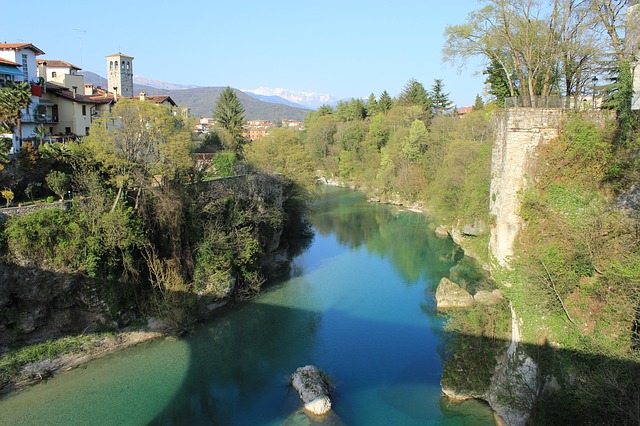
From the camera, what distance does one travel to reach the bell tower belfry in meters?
46.8

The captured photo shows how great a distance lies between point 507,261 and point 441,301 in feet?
30.0

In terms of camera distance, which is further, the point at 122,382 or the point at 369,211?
the point at 369,211

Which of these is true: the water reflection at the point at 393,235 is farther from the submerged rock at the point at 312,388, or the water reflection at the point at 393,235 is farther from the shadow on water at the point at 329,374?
the submerged rock at the point at 312,388

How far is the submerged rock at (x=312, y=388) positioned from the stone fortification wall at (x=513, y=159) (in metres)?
5.87

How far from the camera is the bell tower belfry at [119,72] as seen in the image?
46825 millimetres

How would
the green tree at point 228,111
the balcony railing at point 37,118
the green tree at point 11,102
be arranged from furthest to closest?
the green tree at point 228,111 → the balcony railing at point 37,118 → the green tree at point 11,102

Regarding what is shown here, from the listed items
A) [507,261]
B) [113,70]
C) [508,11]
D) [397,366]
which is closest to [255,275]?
[397,366]

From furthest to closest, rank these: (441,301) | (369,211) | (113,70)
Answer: (113,70)
(369,211)
(441,301)

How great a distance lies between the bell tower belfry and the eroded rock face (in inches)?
1499

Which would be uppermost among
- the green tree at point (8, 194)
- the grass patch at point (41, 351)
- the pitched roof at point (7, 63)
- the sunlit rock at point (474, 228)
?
→ the pitched roof at point (7, 63)

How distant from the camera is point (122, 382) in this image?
1471cm

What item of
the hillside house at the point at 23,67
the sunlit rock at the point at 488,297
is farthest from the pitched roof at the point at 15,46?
the sunlit rock at the point at 488,297

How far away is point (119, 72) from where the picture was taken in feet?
154

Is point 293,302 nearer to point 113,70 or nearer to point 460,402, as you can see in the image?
point 460,402
